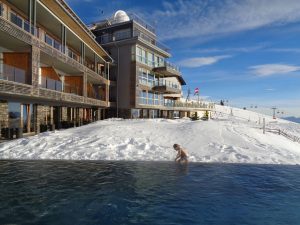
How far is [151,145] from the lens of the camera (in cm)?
2161

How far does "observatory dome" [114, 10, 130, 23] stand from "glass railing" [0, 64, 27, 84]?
35.3 metres

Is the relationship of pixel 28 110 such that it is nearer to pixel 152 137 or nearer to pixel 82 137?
pixel 82 137

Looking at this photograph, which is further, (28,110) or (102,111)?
(102,111)

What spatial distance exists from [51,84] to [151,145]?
35.4 feet

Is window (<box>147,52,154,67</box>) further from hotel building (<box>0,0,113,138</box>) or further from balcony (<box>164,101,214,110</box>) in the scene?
hotel building (<box>0,0,113,138</box>)

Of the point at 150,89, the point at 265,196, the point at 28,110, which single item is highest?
the point at 150,89

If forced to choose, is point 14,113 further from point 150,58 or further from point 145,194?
point 150,58

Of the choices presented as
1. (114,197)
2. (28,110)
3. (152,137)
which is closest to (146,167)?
(114,197)

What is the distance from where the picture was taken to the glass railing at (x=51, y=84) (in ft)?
83.8

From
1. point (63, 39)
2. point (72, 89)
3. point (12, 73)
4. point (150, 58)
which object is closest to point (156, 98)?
point (150, 58)

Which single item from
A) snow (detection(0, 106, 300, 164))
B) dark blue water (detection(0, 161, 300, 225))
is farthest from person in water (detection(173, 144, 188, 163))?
dark blue water (detection(0, 161, 300, 225))

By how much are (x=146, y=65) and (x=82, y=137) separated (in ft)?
85.4

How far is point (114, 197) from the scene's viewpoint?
10305 mm

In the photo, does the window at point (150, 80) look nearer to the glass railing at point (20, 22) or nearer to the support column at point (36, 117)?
the support column at point (36, 117)
